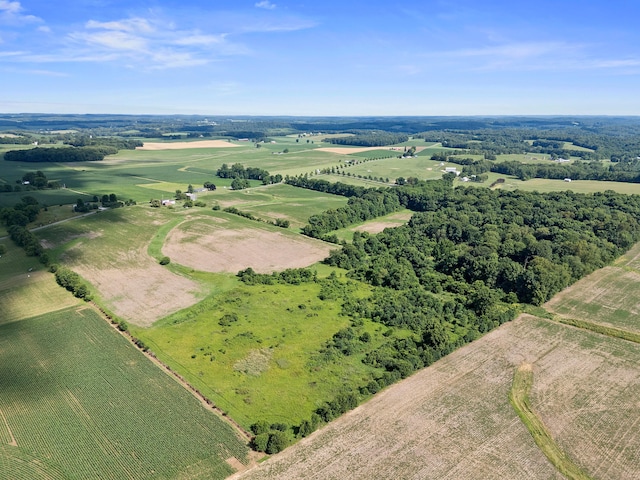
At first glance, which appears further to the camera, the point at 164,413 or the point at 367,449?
the point at 164,413

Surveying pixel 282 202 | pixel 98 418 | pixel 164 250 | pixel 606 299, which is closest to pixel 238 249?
pixel 164 250

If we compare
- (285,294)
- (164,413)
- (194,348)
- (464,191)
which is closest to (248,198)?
(464,191)

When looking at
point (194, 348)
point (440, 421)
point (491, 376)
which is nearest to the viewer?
point (440, 421)

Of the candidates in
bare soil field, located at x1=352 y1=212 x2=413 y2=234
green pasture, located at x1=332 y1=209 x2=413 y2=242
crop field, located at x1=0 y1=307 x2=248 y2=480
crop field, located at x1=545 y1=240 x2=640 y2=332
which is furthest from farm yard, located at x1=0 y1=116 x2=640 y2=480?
bare soil field, located at x1=352 y1=212 x2=413 y2=234

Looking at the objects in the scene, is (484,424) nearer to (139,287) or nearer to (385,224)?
(139,287)

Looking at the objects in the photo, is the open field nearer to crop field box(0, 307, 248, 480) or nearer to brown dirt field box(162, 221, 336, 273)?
brown dirt field box(162, 221, 336, 273)

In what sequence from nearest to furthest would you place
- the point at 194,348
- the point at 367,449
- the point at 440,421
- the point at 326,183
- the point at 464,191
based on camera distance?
the point at 367,449, the point at 440,421, the point at 194,348, the point at 464,191, the point at 326,183

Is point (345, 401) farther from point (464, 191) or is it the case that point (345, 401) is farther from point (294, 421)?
point (464, 191)

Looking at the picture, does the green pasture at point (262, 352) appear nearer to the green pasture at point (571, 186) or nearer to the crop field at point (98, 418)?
the crop field at point (98, 418)
